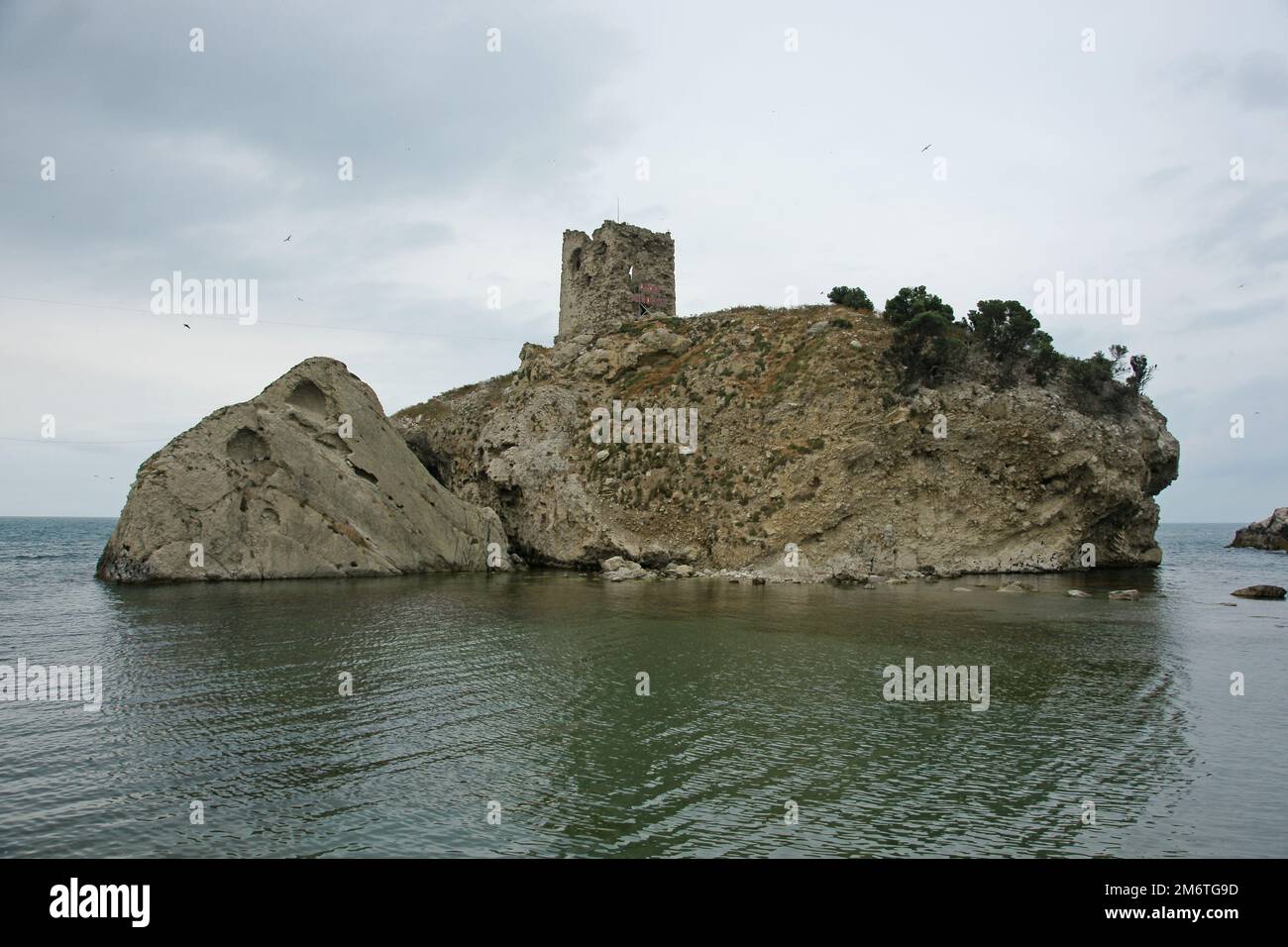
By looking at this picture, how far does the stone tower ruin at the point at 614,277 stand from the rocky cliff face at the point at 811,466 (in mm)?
7688

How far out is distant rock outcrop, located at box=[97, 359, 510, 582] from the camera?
4534 cm

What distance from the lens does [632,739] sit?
54.2 feet

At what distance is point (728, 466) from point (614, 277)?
25397mm

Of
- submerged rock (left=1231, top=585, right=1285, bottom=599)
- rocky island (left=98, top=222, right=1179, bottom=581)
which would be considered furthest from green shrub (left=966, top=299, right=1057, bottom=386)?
submerged rock (left=1231, top=585, right=1285, bottom=599)

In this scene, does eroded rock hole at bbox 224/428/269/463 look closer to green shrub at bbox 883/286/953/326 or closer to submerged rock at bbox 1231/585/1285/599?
green shrub at bbox 883/286/953/326

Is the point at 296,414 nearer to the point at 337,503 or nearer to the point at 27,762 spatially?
Result: the point at 337,503

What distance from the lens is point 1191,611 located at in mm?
37562

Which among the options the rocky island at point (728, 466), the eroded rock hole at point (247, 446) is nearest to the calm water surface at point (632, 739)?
the rocky island at point (728, 466)

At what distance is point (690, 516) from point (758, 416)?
9.43 m

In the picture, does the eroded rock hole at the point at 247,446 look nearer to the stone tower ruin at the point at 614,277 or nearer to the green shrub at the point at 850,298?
the stone tower ruin at the point at 614,277

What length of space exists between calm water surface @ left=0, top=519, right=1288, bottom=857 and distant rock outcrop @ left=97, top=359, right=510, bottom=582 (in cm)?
1287

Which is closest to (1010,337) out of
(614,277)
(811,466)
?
(811,466)

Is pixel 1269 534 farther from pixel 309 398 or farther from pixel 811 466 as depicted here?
pixel 309 398
